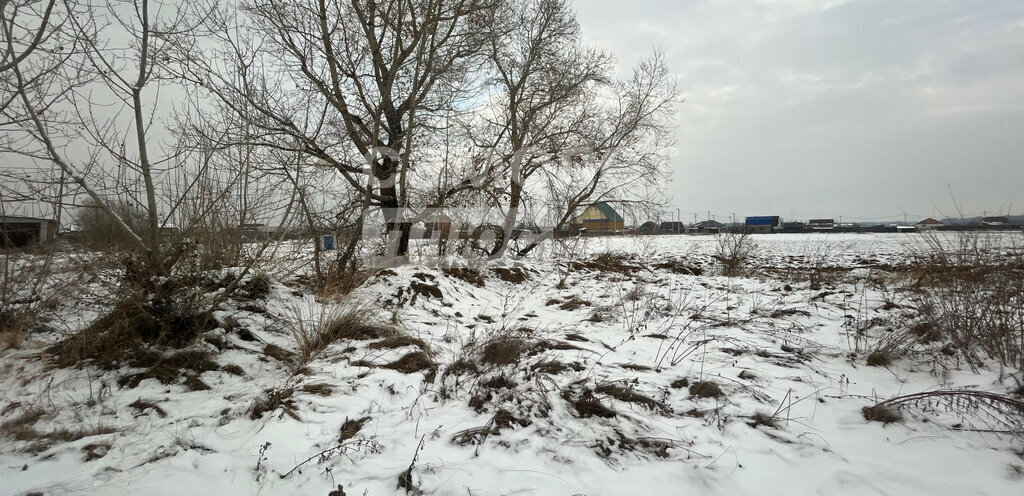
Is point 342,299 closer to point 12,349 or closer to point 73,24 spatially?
point 12,349

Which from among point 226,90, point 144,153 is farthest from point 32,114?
point 226,90

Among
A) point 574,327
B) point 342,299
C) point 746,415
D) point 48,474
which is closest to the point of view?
point 48,474

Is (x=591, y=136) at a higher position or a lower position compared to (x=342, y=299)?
higher

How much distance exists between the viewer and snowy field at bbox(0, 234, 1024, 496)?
6.00 ft

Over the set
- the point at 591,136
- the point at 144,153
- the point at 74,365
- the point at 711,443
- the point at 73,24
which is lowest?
the point at 711,443

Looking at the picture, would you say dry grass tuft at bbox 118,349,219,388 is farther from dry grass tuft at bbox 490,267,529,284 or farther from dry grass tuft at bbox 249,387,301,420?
dry grass tuft at bbox 490,267,529,284

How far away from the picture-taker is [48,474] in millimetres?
1813

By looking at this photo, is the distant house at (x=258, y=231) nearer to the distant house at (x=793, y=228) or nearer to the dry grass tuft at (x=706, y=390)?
the dry grass tuft at (x=706, y=390)

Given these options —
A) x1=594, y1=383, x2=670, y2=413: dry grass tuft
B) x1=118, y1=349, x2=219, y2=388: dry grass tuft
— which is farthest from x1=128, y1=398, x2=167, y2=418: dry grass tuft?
x1=594, y1=383, x2=670, y2=413: dry grass tuft

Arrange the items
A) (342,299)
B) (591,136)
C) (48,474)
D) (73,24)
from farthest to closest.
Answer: (591,136) < (342,299) < (73,24) < (48,474)

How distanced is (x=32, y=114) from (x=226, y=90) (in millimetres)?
2057

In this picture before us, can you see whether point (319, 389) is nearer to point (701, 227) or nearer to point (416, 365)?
point (416, 365)

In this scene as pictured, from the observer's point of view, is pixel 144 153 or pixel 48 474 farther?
pixel 144 153

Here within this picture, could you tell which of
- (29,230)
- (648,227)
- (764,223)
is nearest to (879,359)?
(29,230)
